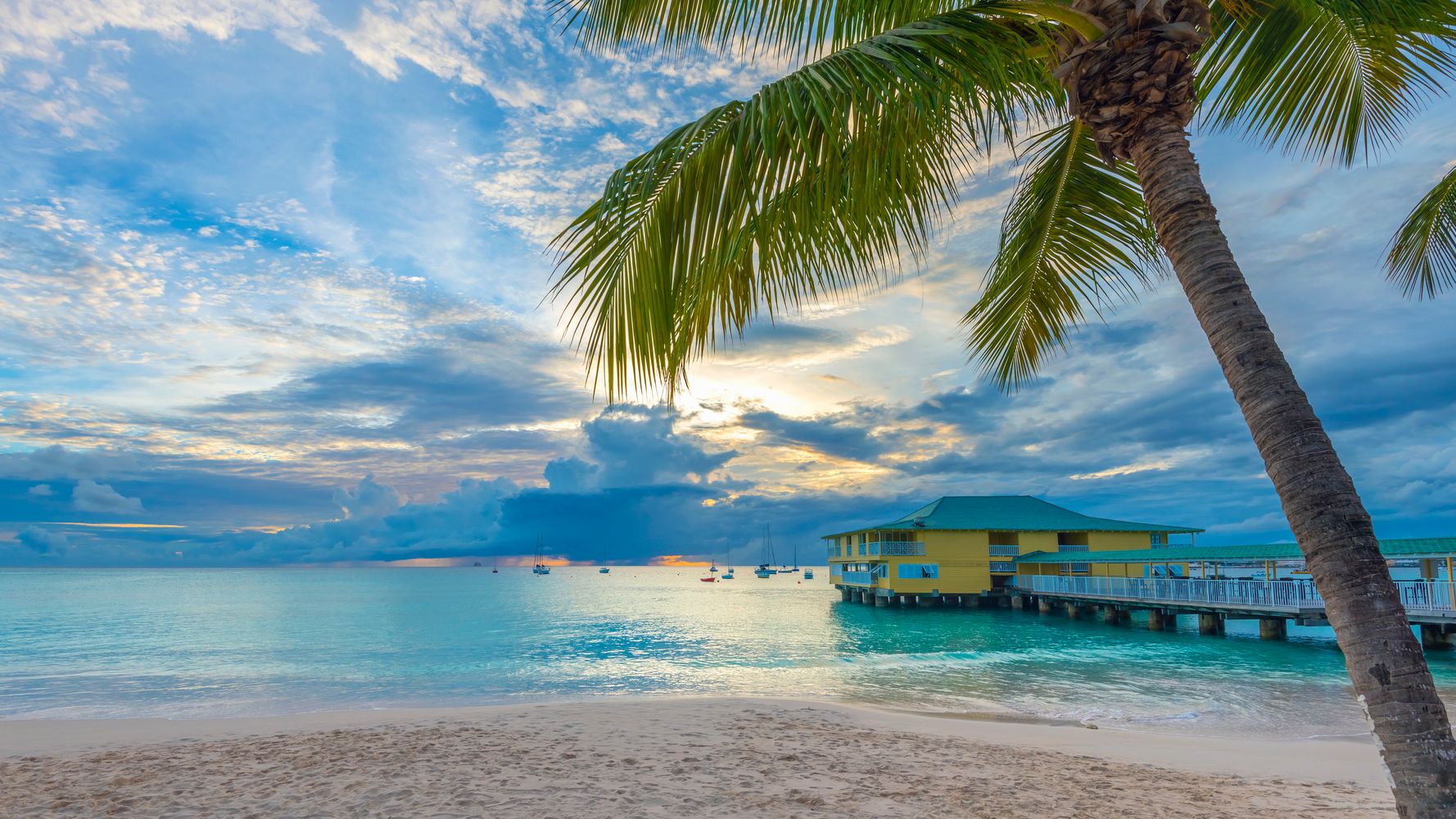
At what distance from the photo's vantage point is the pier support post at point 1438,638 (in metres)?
24.0

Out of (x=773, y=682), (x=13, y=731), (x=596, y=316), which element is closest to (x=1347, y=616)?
(x=596, y=316)

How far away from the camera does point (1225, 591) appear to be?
3080 centimetres

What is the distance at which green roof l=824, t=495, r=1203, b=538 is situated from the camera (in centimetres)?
4572

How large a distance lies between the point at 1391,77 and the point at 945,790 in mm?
6674

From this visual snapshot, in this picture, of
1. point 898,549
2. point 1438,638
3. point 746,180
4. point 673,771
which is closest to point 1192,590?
point 1438,638

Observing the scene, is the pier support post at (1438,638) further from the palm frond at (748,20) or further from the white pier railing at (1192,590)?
the palm frond at (748,20)

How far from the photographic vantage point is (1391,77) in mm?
5398

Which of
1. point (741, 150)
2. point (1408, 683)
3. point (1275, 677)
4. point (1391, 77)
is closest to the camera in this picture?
point (1408, 683)

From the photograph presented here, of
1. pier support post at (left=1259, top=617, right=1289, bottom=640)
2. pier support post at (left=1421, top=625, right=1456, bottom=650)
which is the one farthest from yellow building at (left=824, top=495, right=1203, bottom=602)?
pier support post at (left=1421, top=625, right=1456, bottom=650)

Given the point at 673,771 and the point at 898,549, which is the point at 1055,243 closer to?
the point at 673,771

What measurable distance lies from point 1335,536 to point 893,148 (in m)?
2.46

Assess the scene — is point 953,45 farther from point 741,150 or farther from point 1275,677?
point 1275,677

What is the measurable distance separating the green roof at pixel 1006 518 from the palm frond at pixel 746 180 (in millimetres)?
→ 43393

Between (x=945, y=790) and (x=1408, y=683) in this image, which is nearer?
(x=1408, y=683)
